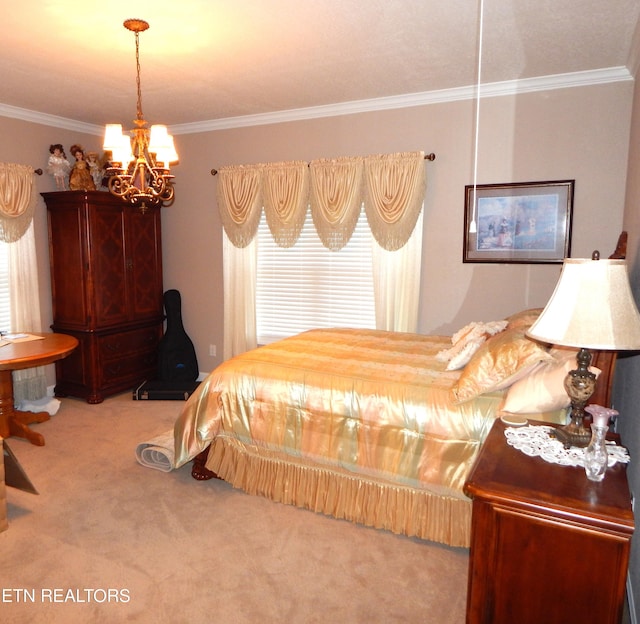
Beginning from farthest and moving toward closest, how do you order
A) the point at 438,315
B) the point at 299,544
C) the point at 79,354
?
1. the point at 79,354
2. the point at 438,315
3. the point at 299,544

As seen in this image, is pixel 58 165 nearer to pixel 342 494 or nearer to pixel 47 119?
pixel 47 119

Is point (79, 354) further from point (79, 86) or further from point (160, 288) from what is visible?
point (79, 86)

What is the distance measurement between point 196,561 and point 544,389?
Answer: 181 centimetres

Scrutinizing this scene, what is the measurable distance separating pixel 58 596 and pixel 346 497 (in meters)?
1.41

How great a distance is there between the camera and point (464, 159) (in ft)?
13.2

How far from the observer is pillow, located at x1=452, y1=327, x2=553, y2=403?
2266 millimetres

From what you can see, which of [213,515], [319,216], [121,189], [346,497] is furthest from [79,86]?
[346,497]

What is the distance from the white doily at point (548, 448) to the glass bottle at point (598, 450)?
68 mm

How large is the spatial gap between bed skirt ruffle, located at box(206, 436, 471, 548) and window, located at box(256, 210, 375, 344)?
2.01m

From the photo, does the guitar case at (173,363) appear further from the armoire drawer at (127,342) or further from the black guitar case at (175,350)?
the armoire drawer at (127,342)

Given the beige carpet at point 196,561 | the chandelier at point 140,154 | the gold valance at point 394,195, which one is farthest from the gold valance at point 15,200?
the gold valance at point 394,195

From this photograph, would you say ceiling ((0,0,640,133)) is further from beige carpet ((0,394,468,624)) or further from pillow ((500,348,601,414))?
beige carpet ((0,394,468,624))

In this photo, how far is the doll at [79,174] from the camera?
15.2ft

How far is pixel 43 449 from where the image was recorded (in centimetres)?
364
